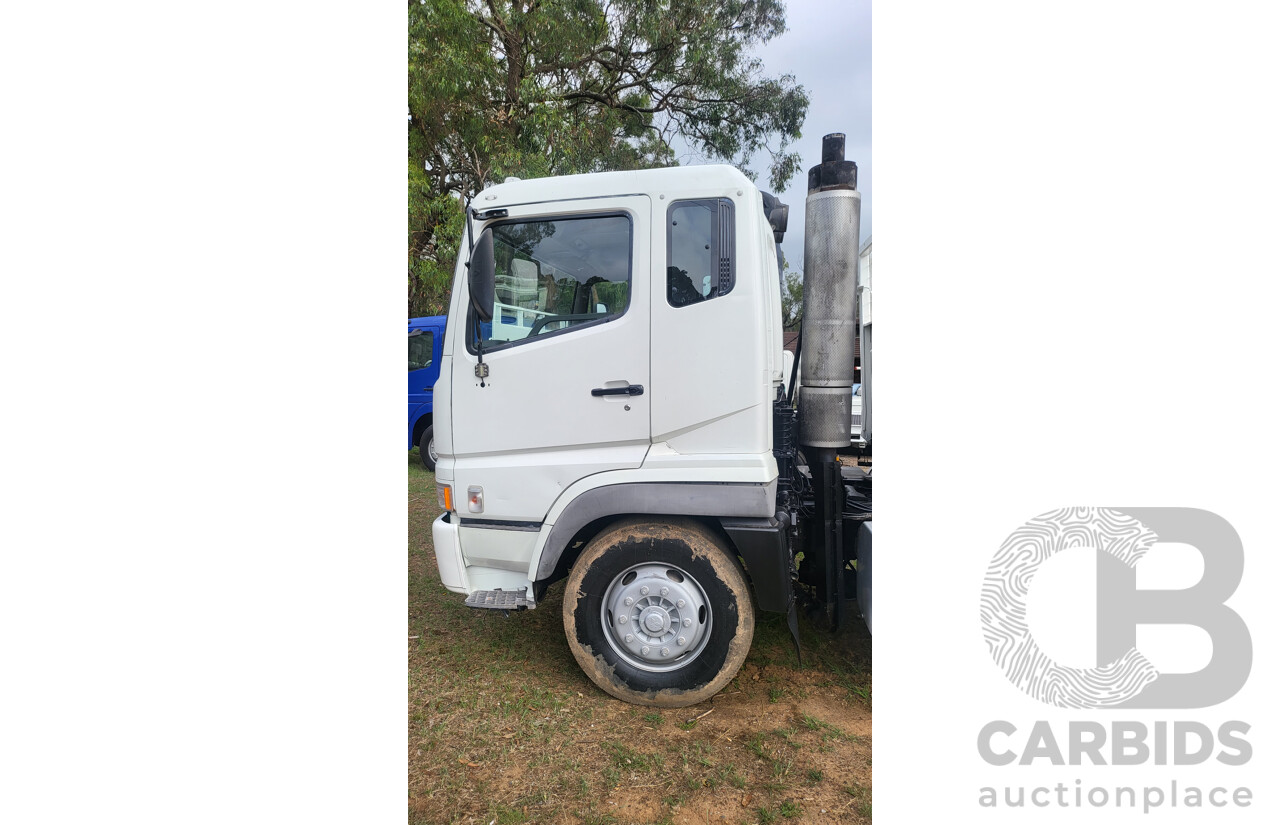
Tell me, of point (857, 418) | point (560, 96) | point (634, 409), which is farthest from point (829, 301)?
point (560, 96)

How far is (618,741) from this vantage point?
2.56 metres

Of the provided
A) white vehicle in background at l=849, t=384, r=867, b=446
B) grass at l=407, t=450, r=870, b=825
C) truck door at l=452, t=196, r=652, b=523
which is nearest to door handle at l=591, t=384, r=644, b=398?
truck door at l=452, t=196, r=652, b=523

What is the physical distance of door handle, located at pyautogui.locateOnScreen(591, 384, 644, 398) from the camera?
8.85 ft

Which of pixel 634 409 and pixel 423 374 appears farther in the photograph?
pixel 423 374

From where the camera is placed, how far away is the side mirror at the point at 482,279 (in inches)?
106

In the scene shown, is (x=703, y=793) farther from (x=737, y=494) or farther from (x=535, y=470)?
(x=535, y=470)

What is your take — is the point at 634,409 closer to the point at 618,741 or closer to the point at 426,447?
the point at 618,741

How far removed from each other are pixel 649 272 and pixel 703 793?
2071 millimetres

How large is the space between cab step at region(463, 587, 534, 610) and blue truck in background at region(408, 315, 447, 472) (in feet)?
21.0

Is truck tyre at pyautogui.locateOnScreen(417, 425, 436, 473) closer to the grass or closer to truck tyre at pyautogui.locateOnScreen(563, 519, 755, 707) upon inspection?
the grass

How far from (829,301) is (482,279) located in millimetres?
1644

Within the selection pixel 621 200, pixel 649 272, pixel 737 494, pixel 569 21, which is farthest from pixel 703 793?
pixel 569 21

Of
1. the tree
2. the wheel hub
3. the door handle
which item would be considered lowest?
the wheel hub

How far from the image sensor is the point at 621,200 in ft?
9.11
